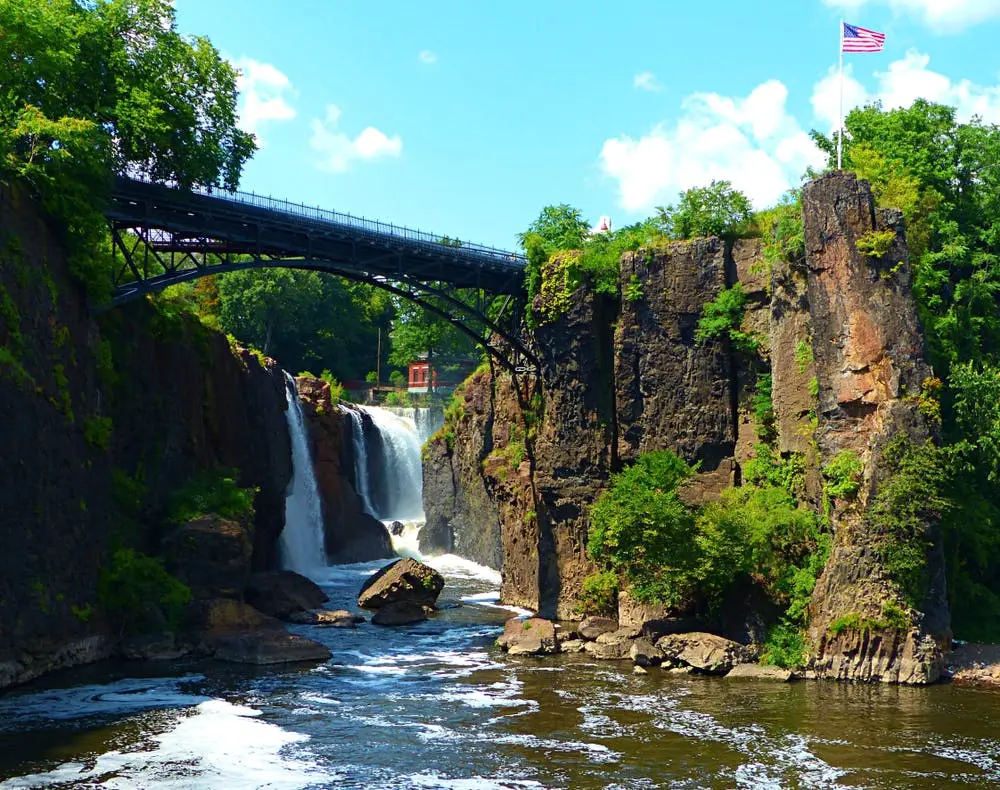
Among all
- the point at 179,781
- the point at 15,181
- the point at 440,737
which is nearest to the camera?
the point at 179,781

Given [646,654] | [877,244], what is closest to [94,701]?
[646,654]

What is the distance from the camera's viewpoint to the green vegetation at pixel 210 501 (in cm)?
4334

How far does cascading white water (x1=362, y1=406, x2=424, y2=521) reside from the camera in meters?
80.7

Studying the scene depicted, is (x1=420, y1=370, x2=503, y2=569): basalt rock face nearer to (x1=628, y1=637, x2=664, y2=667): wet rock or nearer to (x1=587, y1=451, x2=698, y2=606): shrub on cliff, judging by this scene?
(x1=587, y1=451, x2=698, y2=606): shrub on cliff

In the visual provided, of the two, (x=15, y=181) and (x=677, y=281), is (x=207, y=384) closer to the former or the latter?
(x=15, y=181)

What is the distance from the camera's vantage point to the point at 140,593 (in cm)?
3919

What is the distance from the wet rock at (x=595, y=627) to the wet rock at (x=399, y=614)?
811 centimetres

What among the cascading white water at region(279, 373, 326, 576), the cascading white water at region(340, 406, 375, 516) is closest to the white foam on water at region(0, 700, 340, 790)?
the cascading white water at region(279, 373, 326, 576)

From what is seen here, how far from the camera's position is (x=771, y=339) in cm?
4119

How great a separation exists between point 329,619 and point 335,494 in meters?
25.1

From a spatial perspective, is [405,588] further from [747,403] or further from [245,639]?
[747,403]

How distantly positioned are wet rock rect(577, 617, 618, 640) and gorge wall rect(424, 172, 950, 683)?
33.5 inches

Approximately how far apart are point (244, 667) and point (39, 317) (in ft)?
44.7

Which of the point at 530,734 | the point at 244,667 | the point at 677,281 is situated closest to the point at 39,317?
the point at 244,667
